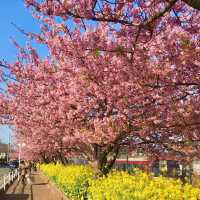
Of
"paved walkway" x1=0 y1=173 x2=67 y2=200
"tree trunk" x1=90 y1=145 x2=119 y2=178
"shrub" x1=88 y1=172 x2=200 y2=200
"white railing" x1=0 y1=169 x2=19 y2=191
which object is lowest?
"paved walkway" x1=0 y1=173 x2=67 y2=200

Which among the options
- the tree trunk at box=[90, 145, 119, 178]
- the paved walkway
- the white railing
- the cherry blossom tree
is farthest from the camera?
the white railing

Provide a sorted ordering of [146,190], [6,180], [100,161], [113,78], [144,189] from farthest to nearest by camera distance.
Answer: [6,180] < [100,161] < [113,78] < [144,189] < [146,190]

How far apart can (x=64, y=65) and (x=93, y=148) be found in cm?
573

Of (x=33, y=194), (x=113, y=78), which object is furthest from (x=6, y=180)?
(x=113, y=78)

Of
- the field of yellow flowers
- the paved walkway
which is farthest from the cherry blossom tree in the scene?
the paved walkway

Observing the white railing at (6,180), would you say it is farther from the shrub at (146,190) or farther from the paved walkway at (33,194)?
the shrub at (146,190)

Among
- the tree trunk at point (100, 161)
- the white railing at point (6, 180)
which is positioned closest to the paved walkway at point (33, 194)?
the white railing at point (6, 180)

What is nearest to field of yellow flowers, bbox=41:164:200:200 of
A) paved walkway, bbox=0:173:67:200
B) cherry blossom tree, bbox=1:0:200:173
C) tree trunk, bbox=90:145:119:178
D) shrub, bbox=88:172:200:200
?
shrub, bbox=88:172:200:200

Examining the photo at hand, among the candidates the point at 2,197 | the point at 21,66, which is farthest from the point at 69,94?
the point at 2,197

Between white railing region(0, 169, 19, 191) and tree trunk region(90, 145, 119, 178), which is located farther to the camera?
white railing region(0, 169, 19, 191)

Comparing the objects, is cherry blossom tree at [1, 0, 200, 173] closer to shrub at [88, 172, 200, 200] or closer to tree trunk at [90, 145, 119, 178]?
tree trunk at [90, 145, 119, 178]

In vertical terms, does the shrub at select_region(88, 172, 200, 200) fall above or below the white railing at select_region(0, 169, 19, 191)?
above

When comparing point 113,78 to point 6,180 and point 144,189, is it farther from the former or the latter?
point 6,180

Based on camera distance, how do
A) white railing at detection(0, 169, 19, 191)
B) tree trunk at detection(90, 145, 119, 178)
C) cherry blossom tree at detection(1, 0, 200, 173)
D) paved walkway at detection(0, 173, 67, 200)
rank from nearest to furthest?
1. cherry blossom tree at detection(1, 0, 200, 173)
2. tree trunk at detection(90, 145, 119, 178)
3. paved walkway at detection(0, 173, 67, 200)
4. white railing at detection(0, 169, 19, 191)
